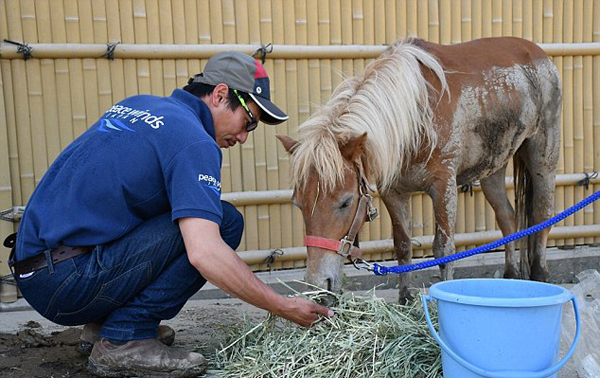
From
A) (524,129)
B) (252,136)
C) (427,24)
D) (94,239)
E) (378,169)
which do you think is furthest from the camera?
(427,24)

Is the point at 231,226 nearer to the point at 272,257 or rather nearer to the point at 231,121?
the point at 231,121

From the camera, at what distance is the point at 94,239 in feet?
8.29

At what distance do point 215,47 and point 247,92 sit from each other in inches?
67.1

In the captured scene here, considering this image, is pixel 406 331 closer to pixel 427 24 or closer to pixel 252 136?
pixel 252 136

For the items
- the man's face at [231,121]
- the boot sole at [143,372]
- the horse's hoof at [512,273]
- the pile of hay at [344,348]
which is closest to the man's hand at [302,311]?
the pile of hay at [344,348]

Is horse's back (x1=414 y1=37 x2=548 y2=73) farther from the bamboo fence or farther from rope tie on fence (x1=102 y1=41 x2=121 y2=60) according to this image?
rope tie on fence (x1=102 y1=41 x2=121 y2=60)

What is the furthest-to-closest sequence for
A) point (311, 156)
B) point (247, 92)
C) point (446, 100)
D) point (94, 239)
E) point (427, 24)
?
point (427, 24)
point (446, 100)
point (311, 156)
point (247, 92)
point (94, 239)

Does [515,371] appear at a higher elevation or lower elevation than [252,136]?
lower

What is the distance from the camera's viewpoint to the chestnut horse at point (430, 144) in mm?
2988

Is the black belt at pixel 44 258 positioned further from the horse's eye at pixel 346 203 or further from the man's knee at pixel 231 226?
the horse's eye at pixel 346 203

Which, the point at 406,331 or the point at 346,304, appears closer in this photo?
the point at 406,331

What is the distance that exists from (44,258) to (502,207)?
310 cm

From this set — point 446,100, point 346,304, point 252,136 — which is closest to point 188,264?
point 346,304

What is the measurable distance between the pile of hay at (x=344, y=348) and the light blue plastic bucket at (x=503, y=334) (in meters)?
0.35
